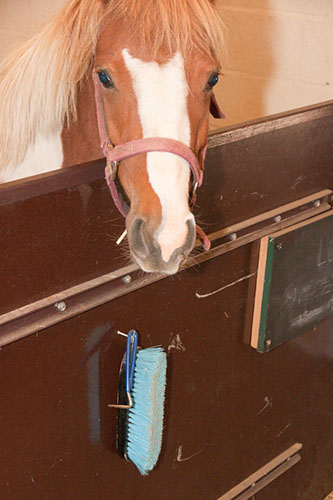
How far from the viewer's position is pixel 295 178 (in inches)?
48.1

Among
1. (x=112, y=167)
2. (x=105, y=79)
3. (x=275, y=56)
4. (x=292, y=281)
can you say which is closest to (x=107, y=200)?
(x=112, y=167)

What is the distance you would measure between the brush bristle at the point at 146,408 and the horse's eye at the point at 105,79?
41 cm

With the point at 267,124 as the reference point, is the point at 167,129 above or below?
above

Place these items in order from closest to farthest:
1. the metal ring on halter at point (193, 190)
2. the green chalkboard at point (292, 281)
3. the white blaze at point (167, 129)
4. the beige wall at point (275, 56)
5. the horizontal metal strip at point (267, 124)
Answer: the white blaze at point (167, 129), the metal ring on halter at point (193, 190), the horizontal metal strip at point (267, 124), the green chalkboard at point (292, 281), the beige wall at point (275, 56)

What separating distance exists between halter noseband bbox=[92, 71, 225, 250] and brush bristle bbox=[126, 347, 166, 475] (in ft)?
0.67

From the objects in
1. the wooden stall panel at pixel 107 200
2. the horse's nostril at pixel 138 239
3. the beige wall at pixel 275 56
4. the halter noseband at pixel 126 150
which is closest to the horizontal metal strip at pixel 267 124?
the wooden stall panel at pixel 107 200

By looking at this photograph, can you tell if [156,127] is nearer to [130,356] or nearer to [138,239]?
[138,239]

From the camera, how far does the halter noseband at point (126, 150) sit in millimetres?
819

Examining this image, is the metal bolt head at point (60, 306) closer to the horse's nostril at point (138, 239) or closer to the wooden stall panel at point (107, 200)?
the wooden stall panel at point (107, 200)

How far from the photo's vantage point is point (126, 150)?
848mm

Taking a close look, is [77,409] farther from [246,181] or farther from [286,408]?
[286,408]

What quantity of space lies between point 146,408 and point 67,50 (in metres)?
0.55

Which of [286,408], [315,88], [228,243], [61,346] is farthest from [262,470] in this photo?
[315,88]

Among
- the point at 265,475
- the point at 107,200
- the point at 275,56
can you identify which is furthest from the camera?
the point at 275,56
